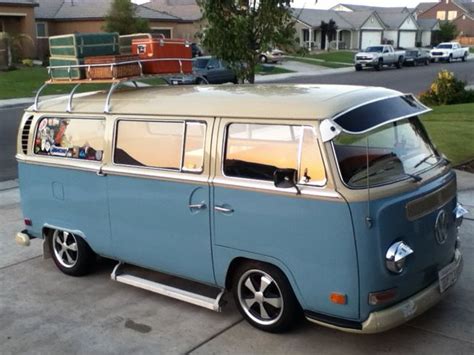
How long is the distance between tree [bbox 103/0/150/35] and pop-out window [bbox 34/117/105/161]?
36528 millimetres

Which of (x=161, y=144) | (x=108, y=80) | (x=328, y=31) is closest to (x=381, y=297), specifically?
(x=161, y=144)

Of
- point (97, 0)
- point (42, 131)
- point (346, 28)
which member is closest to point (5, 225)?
point (42, 131)

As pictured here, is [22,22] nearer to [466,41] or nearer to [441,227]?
[441,227]

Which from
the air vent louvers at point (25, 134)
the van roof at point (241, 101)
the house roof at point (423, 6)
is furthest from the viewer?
the house roof at point (423, 6)

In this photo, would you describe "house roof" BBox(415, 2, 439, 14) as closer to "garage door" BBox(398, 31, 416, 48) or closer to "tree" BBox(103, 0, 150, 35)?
"garage door" BBox(398, 31, 416, 48)

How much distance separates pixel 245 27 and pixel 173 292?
364cm

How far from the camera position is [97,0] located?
5297 centimetres

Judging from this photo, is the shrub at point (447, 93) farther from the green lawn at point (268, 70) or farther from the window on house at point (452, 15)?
the window on house at point (452, 15)

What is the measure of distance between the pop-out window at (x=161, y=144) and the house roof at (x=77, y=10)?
42548mm

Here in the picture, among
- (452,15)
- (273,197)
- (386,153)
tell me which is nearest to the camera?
(273,197)

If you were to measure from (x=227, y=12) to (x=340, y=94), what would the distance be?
3356mm

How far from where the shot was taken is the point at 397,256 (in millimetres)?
4203

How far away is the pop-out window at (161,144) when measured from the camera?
16.4 ft

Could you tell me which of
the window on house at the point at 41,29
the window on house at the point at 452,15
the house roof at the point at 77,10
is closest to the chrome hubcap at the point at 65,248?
the house roof at the point at 77,10
